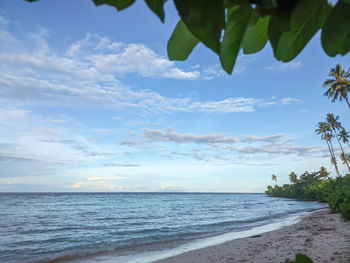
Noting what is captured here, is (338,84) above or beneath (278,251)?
above

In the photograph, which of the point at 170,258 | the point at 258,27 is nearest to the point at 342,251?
the point at 170,258

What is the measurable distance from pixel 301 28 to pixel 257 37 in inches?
3.6

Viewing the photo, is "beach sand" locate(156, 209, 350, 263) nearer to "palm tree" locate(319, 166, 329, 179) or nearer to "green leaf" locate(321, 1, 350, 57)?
"green leaf" locate(321, 1, 350, 57)

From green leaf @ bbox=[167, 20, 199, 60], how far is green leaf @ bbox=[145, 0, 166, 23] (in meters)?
0.14

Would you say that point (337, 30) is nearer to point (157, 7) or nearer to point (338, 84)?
point (157, 7)

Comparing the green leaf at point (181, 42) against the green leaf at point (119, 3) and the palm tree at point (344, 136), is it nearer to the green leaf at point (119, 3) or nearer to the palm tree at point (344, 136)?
the green leaf at point (119, 3)

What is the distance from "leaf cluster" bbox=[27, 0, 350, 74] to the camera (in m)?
0.25

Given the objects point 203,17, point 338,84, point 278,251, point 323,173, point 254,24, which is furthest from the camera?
point 323,173

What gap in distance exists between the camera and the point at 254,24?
36 centimetres

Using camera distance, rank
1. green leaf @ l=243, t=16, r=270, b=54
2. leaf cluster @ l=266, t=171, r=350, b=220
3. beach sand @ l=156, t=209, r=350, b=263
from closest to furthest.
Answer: green leaf @ l=243, t=16, r=270, b=54 < beach sand @ l=156, t=209, r=350, b=263 < leaf cluster @ l=266, t=171, r=350, b=220

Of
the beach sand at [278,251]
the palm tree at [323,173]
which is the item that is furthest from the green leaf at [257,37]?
the palm tree at [323,173]

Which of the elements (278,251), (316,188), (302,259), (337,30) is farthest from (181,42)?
(316,188)

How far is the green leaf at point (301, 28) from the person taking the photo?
31cm

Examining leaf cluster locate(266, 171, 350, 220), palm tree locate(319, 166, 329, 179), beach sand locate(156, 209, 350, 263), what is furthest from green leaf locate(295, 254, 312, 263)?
palm tree locate(319, 166, 329, 179)
